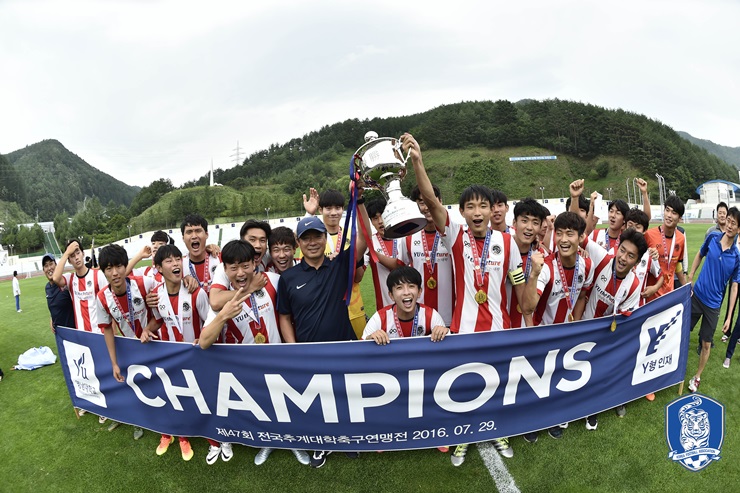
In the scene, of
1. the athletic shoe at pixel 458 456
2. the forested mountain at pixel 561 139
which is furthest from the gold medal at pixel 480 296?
the forested mountain at pixel 561 139

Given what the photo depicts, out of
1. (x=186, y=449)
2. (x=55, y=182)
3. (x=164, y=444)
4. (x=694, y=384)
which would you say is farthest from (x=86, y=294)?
(x=55, y=182)

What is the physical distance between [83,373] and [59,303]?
5.32 feet

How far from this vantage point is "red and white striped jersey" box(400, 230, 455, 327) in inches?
145

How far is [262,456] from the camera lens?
3404 mm

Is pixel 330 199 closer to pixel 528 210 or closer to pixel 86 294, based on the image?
pixel 528 210

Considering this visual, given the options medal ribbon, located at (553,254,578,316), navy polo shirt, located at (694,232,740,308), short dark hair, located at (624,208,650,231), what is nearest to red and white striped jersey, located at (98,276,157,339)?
medal ribbon, located at (553,254,578,316)

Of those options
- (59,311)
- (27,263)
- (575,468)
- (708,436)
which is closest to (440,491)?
(575,468)

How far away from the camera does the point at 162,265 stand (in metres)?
3.52

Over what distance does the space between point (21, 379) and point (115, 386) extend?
137 inches

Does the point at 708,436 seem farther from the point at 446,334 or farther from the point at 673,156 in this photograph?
the point at 673,156

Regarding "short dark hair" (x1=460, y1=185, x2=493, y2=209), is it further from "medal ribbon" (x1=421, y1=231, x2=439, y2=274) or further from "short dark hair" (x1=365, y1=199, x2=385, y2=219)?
"short dark hair" (x1=365, y1=199, x2=385, y2=219)

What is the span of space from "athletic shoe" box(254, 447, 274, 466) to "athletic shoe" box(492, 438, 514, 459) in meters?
1.90

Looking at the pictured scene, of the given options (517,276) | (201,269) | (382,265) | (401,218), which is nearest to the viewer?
(401,218)

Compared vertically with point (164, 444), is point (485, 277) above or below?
above
